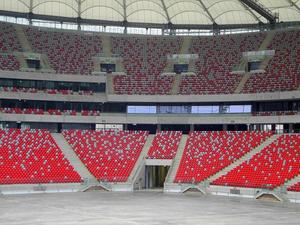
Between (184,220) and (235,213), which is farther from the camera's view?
(235,213)

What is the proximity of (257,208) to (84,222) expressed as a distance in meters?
17.7

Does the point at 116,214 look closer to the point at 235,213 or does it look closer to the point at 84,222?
the point at 84,222

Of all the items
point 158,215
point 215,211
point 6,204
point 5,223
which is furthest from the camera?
point 6,204

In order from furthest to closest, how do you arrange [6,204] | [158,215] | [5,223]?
1. [6,204]
2. [158,215]
3. [5,223]

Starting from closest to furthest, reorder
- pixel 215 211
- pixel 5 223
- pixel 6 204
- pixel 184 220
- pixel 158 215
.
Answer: pixel 5 223 → pixel 184 220 → pixel 158 215 → pixel 215 211 → pixel 6 204

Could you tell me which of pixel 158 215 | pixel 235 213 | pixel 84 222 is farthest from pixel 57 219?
pixel 235 213

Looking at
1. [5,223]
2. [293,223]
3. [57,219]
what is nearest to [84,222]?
[57,219]

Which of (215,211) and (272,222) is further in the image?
(215,211)

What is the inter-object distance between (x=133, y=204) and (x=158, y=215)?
7.88 meters

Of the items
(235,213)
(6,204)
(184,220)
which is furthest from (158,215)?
(6,204)

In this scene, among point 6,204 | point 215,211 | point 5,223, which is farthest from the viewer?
point 6,204

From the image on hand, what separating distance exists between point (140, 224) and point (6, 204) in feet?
54.3

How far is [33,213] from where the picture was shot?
41.9 metres

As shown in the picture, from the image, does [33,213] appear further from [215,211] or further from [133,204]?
[215,211]
